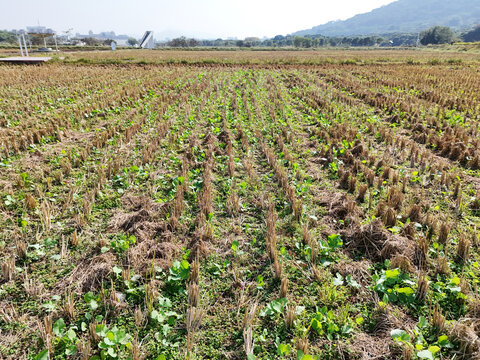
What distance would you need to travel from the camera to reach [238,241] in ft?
12.9

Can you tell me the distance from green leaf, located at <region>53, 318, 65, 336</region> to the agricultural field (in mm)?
11

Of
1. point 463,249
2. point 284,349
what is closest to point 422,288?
point 463,249

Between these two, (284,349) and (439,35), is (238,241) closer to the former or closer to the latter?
(284,349)

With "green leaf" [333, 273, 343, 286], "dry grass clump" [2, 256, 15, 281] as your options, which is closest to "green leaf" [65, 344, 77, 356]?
"dry grass clump" [2, 256, 15, 281]

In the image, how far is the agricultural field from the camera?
8.53 feet

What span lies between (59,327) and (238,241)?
216 centimetres

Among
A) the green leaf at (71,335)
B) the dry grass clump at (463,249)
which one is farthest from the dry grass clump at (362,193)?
the green leaf at (71,335)

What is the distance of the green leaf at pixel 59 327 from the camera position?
8.29 ft

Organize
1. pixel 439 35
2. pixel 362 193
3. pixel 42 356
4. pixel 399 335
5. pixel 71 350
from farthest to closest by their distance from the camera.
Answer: pixel 439 35 < pixel 362 193 < pixel 399 335 < pixel 71 350 < pixel 42 356

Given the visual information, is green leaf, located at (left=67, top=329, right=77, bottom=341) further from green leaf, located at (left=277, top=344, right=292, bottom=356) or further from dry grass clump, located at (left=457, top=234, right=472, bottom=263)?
dry grass clump, located at (left=457, top=234, right=472, bottom=263)

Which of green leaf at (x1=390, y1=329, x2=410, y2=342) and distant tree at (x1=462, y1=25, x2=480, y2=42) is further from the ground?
distant tree at (x1=462, y1=25, x2=480, y2=42)

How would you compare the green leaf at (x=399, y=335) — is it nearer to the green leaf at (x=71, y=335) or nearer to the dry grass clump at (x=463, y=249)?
the dry grass clump at (x=463, y=249)

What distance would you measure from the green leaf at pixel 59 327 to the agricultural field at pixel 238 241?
11 mm

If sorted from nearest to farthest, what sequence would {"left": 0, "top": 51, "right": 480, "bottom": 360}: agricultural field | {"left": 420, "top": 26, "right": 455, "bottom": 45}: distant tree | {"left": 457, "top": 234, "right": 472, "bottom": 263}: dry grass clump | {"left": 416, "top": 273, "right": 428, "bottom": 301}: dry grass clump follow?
1. {"left": 0, "top": 51, "right": 480, "bottom": 360}: agricultural field
2. {"left": 416, "top": 273, "right": 428, "bottom": 301}: dry grass clump
3. {"left": 457, "top": 234, "right": 472, "bottom": 263}: dry grass clump
4. {"left": 420, "top": 26, "right": 455, "bottom": 45}: distant tree
